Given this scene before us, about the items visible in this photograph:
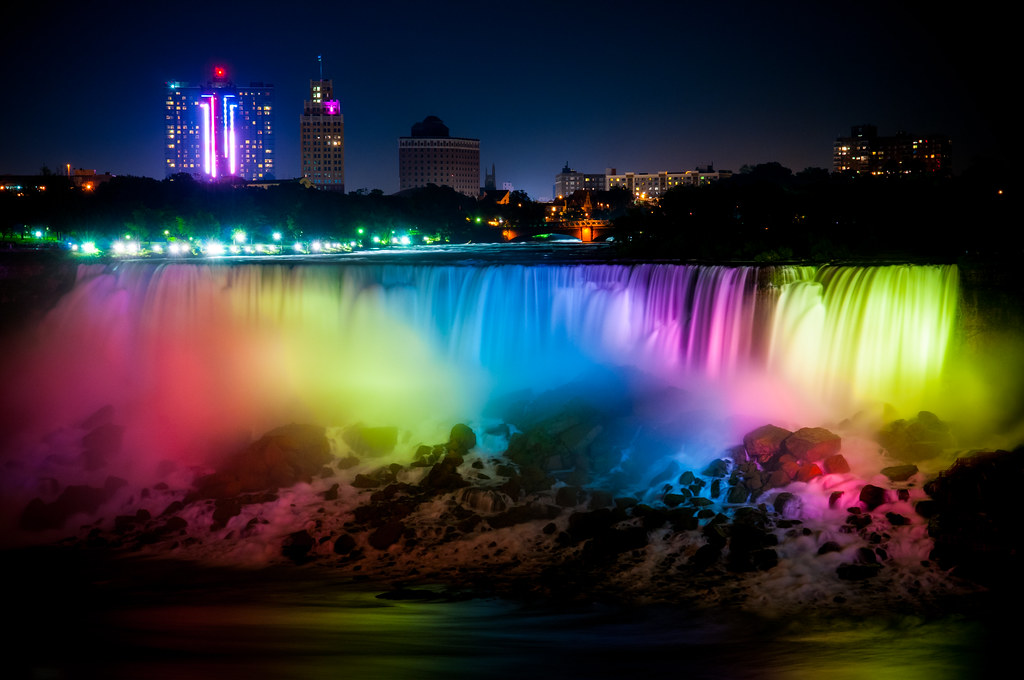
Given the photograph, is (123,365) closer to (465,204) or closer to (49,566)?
(49,566)

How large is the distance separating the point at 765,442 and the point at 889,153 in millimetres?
88278

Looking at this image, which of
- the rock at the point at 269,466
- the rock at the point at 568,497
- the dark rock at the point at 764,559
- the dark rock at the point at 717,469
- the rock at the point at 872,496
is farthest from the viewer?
the rock at the point at 269,466

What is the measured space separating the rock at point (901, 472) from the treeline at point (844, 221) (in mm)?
14437

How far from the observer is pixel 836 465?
18359 millimetres

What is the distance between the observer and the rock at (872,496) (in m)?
16.8

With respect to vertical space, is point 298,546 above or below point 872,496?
below

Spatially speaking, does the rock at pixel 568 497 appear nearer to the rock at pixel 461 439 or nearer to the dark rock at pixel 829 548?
the rock at pixel 461 439

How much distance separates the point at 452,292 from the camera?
94.0ft

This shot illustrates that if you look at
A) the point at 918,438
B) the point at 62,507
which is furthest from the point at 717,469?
the point at 62,507

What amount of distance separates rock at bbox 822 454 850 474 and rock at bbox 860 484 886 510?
1232 millimetres

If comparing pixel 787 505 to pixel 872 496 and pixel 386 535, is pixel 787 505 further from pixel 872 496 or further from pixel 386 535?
pixel 386 535

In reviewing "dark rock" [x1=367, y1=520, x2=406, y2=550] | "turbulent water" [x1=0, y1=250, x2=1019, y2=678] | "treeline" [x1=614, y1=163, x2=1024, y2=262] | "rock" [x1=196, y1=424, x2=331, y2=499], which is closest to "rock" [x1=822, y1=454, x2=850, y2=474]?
"turbulent water" [x1=0, y1=250, x2=1019, y2=678]

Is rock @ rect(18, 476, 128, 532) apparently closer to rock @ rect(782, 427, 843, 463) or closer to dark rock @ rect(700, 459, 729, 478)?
dark rock @ rect(700, 459, 729, 478)

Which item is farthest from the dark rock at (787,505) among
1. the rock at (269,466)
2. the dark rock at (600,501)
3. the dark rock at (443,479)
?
the rock at (269,466)
